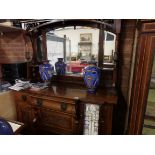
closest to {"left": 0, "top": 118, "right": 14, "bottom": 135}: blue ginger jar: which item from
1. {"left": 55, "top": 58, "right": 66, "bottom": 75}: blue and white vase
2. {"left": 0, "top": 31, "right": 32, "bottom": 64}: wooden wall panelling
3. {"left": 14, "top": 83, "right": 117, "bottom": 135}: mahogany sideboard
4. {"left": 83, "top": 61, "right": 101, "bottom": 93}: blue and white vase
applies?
{"left": 14, "top": 83, "right": 117, "bottom": 135}: mahogany sideboard

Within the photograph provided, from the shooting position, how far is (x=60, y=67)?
1.89 meters

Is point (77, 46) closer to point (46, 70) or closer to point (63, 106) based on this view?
point (46, 70)

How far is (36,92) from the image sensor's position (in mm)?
1583

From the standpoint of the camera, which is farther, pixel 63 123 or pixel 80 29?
pixel 80 29

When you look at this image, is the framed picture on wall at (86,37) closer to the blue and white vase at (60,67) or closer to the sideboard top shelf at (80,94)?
the blue and white vase at (60,67)

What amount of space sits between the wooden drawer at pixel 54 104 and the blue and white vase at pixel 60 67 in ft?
1.69

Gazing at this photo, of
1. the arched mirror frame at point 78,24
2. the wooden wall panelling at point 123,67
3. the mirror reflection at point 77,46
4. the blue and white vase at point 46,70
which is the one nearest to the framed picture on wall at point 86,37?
the mirror reflection at point 77,46

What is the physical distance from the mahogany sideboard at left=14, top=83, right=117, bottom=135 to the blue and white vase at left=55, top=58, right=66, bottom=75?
221 mm

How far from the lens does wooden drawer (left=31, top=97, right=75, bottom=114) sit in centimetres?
145

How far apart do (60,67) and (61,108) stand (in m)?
0.64
